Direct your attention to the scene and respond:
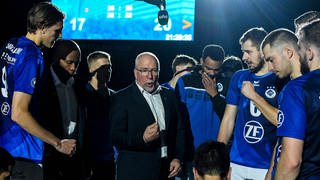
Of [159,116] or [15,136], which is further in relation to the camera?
[159,116]

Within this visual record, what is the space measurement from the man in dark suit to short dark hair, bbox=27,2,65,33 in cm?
101

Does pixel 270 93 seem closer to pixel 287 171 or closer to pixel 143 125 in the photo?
pixel 143 125

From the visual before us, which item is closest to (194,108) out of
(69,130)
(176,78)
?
(176,78)

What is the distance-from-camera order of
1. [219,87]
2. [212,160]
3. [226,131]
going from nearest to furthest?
[212,160]
[226,131]
[219,87]

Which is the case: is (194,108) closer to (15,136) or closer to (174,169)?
(174,169)

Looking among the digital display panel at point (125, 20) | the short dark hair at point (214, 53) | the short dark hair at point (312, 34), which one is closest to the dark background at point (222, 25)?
the digital display panel at point (125, 20)

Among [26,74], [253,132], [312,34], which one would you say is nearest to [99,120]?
[253,132]

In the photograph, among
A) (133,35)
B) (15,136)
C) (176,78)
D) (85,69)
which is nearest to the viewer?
(15,136)

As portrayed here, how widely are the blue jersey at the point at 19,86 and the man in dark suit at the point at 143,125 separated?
3.05 ft

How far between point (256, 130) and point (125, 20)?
17.5 feet

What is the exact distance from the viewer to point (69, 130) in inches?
150

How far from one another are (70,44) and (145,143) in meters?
1.04

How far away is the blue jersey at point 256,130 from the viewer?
12.3ft

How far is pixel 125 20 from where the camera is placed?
8.69 metres
